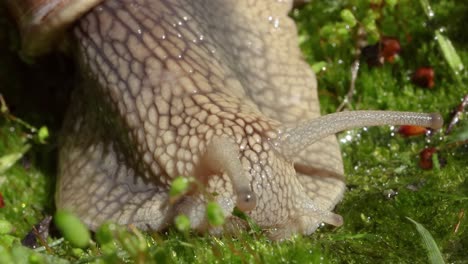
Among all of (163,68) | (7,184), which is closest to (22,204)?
(7,184)

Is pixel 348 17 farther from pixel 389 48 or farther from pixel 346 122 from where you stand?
pixel 346 122

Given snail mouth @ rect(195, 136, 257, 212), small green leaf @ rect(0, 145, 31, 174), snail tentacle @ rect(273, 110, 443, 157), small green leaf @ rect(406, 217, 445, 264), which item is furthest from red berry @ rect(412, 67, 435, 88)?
small green leaf @ rect(0, 145, 31, 174)

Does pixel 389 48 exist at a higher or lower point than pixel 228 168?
higher

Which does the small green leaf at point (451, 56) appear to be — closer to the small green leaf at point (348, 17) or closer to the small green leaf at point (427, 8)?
the small green leaf at point (427, 8)

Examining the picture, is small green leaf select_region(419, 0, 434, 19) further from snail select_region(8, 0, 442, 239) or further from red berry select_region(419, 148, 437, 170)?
red berry select_region(419, 148, 437, 170)

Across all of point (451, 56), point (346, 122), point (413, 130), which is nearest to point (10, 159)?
point (346, 122)
